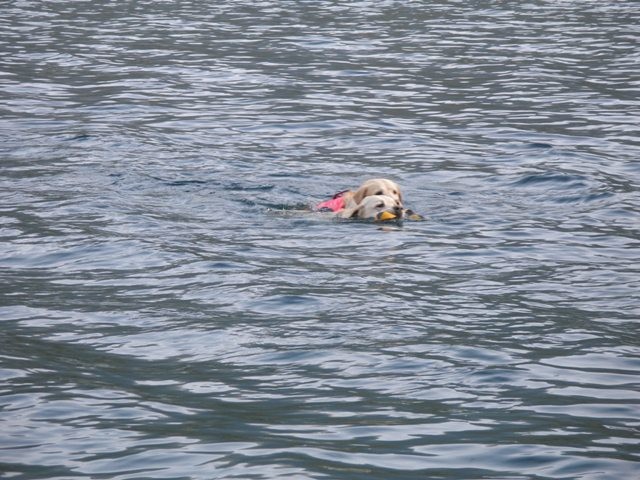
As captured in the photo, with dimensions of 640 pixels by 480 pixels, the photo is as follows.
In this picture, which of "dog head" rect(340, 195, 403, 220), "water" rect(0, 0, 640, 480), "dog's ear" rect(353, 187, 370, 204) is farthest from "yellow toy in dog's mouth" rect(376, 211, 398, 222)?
"dog's ear" rect(353, 187, 370, 204)

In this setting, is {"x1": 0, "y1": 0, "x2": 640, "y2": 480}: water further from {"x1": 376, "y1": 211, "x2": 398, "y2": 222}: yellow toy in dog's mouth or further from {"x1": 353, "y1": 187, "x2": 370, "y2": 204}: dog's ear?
{"x1": 353, "y1": 187, "x2": 370, "y2": 204}: dog's ear

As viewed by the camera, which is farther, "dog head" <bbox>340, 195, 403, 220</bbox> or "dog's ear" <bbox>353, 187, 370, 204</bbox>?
"dog's ear" <bbox>353, 187, 370, 204</bbox>

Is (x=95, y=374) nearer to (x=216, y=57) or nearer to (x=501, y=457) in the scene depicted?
(x=501, y=457)

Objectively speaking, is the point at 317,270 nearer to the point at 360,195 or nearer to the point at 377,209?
the point at 377,209

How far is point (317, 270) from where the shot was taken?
9.29m

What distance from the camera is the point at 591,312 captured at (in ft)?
26.5

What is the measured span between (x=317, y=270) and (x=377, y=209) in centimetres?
203

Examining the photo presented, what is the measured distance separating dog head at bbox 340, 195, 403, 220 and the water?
0.16 meters

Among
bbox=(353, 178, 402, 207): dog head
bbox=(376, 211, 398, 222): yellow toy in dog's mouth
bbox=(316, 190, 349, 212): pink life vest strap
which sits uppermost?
bbox=(353, 178, 402, 207): dog head

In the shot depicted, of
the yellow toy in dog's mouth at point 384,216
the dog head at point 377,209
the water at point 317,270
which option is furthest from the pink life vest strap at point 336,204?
the yellow toy in dog's mouth at point 384,216

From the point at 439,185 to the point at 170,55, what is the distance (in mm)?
10091

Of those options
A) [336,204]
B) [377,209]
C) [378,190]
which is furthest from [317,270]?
[378,190]

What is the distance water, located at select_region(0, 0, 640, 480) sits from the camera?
593cm

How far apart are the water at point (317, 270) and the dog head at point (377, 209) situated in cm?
16
